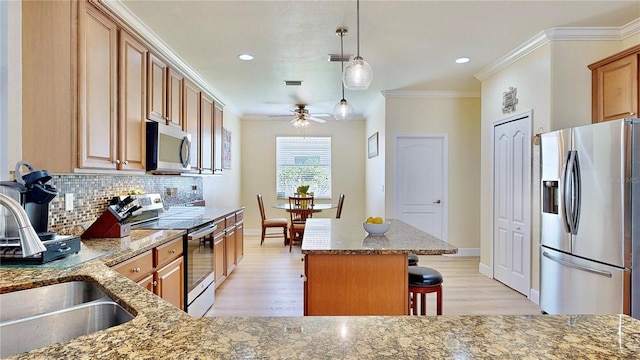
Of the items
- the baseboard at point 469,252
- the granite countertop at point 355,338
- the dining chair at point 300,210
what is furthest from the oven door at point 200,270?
the baseboard at point 469,252

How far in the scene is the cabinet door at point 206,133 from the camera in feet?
13.9

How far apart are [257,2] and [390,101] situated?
3.00 metres

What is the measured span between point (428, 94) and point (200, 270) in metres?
3.99

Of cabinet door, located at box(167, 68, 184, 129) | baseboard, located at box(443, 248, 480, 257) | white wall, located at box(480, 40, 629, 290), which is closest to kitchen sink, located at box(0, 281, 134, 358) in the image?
cabinet door, located at box(167, 68, 184, 129)

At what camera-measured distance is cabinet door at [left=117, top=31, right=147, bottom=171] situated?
245 centimetres

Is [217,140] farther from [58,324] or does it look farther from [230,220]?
[58,324]

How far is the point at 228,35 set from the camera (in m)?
3.13

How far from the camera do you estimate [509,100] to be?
3748 mm

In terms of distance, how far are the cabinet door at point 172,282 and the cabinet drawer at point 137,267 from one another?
0.49ft

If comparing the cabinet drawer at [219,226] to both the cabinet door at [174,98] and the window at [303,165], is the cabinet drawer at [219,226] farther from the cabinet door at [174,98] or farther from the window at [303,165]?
the window at [303,165]

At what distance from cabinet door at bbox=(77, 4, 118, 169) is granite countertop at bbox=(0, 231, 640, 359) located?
5.03 feet

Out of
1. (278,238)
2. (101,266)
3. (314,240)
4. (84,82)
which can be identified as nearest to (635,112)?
(314,240)

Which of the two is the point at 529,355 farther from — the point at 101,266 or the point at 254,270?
the point at 254,270

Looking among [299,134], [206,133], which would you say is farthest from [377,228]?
[299,134]
